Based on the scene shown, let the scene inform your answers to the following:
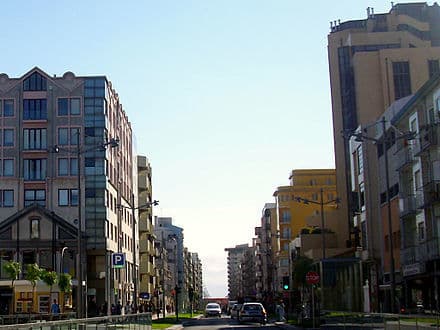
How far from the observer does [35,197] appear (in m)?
78.6

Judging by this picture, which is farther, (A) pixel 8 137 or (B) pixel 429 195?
(A) pixel 8 137

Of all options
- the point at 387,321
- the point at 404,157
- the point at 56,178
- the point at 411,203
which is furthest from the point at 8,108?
the point at 387,321

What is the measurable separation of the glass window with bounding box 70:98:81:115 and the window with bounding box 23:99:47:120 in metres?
2.72

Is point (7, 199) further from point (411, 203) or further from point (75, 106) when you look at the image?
point (411, 203)

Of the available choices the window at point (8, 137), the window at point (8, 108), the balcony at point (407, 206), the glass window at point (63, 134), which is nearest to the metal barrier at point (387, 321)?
the balcony at point (407, 206)

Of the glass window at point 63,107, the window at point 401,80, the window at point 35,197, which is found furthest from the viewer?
the window at point 401,80

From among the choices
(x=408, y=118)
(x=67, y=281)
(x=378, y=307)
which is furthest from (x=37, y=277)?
(x=408, y=118)

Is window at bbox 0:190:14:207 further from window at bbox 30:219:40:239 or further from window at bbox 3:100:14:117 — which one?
window at bbox 3:100:14:117

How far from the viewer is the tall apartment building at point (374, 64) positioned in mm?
80875

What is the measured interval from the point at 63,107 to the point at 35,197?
372 inches

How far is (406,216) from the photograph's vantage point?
49656 millimetres

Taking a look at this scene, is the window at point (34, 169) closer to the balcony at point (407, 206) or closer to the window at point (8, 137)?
the window at point (8, 137)

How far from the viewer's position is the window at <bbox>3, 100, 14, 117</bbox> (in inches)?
3155

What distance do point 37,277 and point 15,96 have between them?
988 inches
